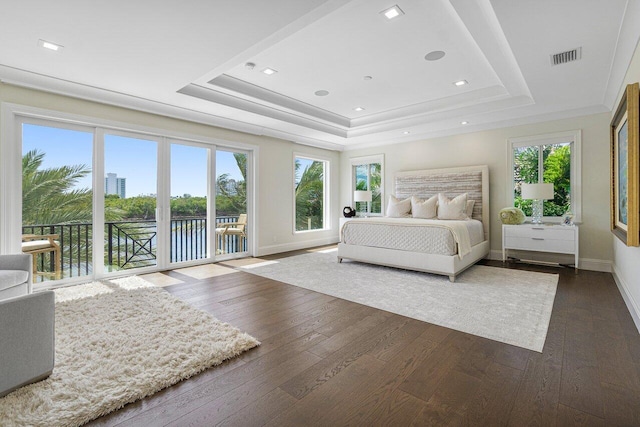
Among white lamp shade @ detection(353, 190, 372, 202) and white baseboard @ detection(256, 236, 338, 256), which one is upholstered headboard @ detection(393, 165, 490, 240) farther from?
white baseboard @ detection(256, 236, 338, 256)

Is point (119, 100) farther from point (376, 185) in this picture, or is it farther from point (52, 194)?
point (376, 185)

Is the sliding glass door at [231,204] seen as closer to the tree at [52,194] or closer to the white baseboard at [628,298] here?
the tree at [52,194]

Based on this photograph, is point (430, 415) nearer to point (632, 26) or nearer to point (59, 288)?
point (632, 26)

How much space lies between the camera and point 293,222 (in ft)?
22.0

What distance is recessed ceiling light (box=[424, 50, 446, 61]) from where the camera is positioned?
129 inches

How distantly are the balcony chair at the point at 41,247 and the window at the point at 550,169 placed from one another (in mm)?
6843

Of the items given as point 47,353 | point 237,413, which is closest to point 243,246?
point 47,353

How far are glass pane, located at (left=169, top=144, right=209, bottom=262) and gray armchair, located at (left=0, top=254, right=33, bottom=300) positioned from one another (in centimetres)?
205

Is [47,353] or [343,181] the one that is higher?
[343,181]

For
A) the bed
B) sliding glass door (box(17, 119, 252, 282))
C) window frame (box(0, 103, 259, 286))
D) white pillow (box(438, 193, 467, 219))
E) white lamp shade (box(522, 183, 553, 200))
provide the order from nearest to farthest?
window frame (box(0, 103, 259, 286)) → sliding glass door (box(17, 119, 252, 282)) → the bed → white lamp shade (box(522, 183, 553, 200)) → white pillow (box(438, 193, 467, 219))

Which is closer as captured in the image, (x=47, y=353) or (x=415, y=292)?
(x=47, y=353)

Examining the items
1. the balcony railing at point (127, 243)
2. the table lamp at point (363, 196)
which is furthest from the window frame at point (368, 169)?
the balcony railing at point (127, 243)

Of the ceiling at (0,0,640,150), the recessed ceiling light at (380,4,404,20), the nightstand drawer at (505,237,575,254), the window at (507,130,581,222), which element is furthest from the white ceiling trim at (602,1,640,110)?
the nightstand drawer at (505,237,575,254)

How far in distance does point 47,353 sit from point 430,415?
2190 millimetres
